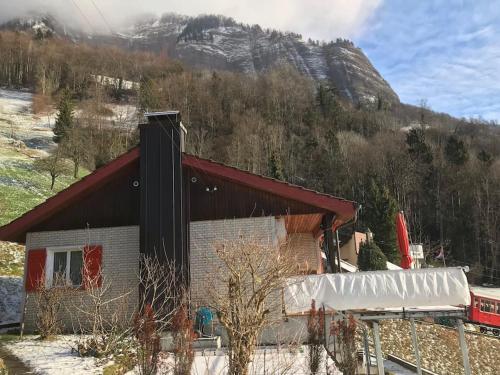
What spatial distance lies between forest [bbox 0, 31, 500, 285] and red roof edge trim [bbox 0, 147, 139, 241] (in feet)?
92.8

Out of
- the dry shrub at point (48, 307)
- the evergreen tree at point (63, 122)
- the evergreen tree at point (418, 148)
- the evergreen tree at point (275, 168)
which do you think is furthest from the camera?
the evergreen tree at point (418, 148)

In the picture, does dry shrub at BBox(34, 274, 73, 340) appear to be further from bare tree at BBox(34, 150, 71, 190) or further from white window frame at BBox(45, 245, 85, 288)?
bare tree at BBox(34, 150, 71, 190)

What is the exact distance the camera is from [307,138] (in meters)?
63.1

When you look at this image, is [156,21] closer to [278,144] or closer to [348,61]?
[348,61]

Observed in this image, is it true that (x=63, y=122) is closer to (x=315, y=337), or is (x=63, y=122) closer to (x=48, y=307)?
(x=48, y=307)

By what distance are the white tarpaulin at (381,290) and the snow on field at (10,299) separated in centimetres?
1127

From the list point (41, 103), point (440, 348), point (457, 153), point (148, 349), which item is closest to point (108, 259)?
point (148, 349)

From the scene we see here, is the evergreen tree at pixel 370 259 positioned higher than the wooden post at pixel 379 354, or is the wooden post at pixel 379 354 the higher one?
the evergreen tree at pixel 370 259

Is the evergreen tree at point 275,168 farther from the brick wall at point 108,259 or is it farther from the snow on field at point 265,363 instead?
the snow on field at point 265,363

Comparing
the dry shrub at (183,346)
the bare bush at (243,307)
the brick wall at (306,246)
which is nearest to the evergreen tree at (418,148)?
the brick wall at (306,246)

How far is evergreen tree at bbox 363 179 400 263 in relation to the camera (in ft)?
140

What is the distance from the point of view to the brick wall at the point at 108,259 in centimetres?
1336

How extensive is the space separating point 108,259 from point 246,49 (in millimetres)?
134715

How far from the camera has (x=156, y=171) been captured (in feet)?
45.5
